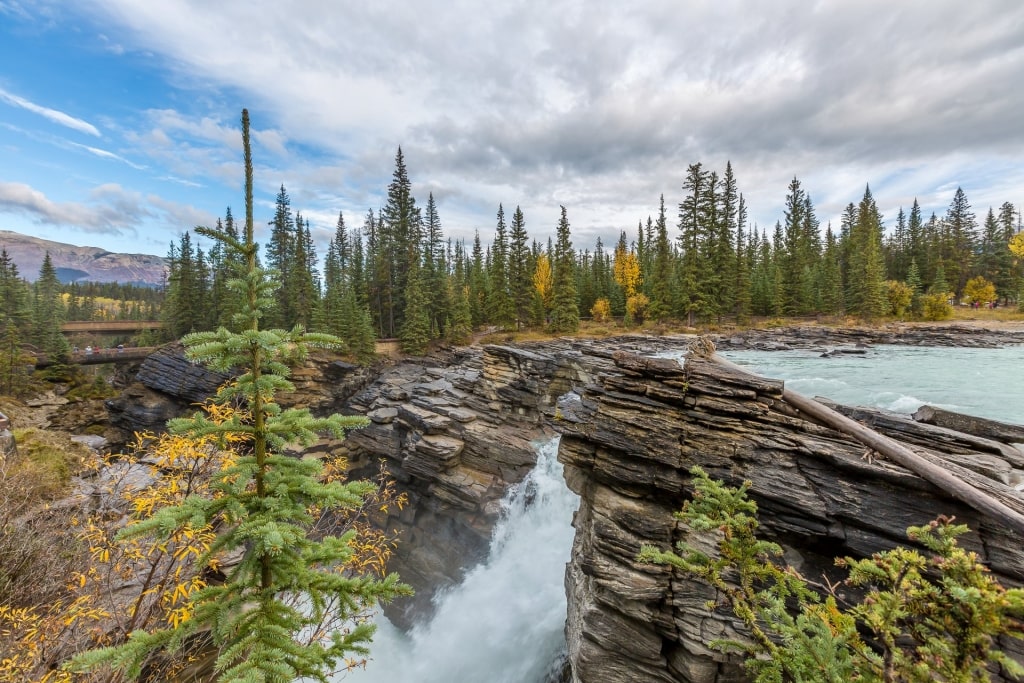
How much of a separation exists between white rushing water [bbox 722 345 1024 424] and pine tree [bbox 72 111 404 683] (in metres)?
18.2

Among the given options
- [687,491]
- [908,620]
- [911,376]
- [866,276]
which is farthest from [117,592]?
A: [866,276]

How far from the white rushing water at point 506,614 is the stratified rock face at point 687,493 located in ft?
12.8

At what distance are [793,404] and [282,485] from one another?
9670mm

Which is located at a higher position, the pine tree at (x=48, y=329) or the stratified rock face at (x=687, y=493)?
the pine tree at (x=48, y=329)

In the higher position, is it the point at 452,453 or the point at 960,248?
the point at 960,248

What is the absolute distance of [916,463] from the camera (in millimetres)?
6215

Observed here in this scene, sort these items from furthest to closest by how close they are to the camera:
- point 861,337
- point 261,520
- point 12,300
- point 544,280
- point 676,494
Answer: point 544,280
point 12,300
point 861,337
point 676,494
point 261,520

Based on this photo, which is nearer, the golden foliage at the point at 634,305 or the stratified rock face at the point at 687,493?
the stratified rock face at the point at 687,493

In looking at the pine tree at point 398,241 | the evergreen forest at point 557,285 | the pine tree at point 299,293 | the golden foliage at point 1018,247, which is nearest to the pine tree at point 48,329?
the evergreen forest at point 557,285

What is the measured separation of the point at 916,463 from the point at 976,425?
12.9 feet

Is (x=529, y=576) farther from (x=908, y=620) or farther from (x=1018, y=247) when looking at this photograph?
(x=1018, y=247)

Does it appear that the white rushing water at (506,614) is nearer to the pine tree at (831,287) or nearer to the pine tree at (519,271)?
the pine tree at (519,271)

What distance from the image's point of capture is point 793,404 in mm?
8570

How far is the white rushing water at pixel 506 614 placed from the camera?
43.2ft
